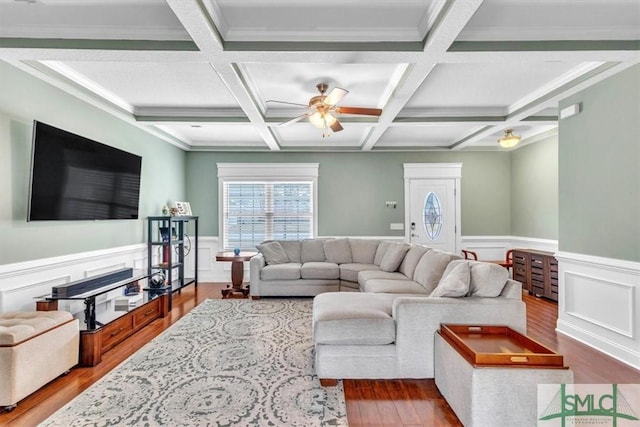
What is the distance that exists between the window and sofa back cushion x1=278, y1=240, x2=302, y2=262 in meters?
0.86

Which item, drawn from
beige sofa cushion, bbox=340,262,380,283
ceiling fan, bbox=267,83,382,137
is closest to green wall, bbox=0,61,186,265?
ceiling fan, bbox=267,83,382,137

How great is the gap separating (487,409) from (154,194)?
5.22 m

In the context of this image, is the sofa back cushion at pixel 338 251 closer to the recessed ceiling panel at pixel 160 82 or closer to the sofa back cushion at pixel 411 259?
the sofa back cushion at pixel 411 259

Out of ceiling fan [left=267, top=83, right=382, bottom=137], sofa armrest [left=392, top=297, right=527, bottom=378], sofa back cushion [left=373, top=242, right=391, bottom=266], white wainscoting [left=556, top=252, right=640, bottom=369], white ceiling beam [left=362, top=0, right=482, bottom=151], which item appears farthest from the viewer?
sofa back cushion [left=373, top=242, right=391, bottom=266]

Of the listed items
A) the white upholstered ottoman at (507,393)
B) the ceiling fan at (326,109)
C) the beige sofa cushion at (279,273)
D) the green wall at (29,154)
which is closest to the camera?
the white upholstered ottoman at (507,393)

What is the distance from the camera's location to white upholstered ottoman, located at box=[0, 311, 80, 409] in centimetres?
218

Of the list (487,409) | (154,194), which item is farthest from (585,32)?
(154,194)

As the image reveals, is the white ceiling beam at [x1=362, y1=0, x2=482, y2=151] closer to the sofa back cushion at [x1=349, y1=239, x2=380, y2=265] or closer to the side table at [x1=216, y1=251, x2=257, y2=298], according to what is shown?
the sofa back cushion at [x1=349, y1=239, x2=380, y2=265]

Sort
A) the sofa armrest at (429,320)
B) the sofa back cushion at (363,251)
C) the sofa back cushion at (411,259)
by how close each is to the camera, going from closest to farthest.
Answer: the sofa armrest at (429,320) → the sofa back cushion at (411,259) → the sofa back cushion at (363,251)

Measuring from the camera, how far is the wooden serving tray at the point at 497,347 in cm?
188

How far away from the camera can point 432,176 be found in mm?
6668

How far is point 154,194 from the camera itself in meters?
5.36

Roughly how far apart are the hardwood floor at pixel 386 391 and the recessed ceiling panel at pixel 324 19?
2654 mm

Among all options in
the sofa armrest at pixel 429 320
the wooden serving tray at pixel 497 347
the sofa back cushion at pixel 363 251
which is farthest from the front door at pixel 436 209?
the wooden serving tray at pixel 497 347
